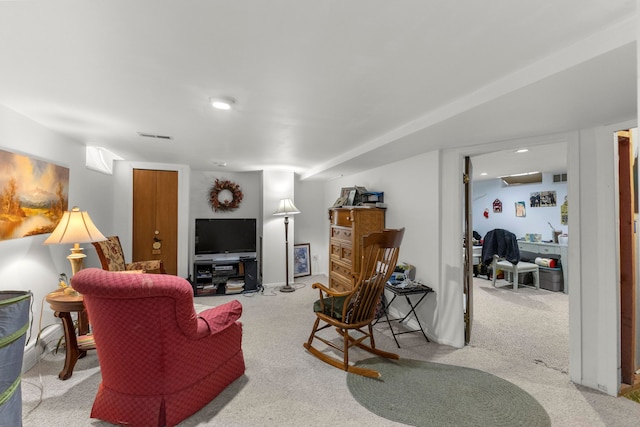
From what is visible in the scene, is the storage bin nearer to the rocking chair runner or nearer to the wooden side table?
the rocking chair runner

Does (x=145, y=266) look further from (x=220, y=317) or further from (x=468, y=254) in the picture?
(x=468, y=254)

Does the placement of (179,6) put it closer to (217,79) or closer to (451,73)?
(217,79)

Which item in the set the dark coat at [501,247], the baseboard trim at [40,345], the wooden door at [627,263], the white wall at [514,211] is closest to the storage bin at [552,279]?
the dark coat at [501,247]

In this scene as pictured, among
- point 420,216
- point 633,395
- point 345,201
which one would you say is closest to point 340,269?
point 345,201

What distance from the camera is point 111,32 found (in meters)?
1.32

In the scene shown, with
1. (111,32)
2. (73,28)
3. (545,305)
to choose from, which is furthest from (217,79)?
(545,305)

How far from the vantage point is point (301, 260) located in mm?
6152

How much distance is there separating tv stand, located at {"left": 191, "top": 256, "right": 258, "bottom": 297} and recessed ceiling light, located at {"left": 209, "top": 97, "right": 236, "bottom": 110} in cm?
338

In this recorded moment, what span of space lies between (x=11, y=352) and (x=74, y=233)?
2079mm

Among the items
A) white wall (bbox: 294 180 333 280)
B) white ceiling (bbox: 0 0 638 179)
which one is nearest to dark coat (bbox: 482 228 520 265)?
white wall (bbox: 294 180 333 280)

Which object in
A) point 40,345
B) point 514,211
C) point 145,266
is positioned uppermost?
point 514,211

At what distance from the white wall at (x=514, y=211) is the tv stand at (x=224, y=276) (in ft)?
18.8

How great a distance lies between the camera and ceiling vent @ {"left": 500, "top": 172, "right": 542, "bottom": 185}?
19.9 feet

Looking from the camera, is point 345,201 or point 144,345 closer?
point 144,345
